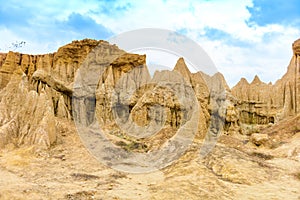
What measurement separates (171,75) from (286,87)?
21778 mm

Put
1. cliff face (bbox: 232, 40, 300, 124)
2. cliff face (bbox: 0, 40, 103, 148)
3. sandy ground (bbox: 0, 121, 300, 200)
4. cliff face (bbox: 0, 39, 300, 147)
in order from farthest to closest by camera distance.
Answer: cliff face (bbox: 232, 40, 300, 124)
cliff face (bbox: 0, 39, 300, 147)
cliff face (bbox: 0, 40, 103, 148)
sandy ground (bbox: 0, 121, 300, 200)

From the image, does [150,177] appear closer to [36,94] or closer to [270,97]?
[36,94]

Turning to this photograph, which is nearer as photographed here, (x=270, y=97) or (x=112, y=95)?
(x=112, y=95)

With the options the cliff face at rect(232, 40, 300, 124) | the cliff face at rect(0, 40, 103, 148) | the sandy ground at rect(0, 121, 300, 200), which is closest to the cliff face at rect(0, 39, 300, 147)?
the cliff face at rect(0, 40, 103, 148)

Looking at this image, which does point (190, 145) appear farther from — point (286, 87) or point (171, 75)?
point (286, 87)

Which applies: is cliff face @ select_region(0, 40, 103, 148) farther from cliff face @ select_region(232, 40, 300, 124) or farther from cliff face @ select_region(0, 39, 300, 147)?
cliff face @ select_region(232, 40, 300, 124)

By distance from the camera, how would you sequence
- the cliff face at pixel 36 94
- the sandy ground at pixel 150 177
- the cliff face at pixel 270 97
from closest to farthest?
the sandy ground at pixel 150 177
the cliff face at pixel 36 94
the cliff face at pixel 270 97

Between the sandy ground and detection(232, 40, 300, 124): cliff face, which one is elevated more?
detection(232, 40, 300, 124): cliff face

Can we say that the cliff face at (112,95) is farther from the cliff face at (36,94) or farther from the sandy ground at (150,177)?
the sandy ground at (150,177)

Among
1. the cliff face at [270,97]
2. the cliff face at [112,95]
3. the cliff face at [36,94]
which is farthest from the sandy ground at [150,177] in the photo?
the cliff face at [270,97]

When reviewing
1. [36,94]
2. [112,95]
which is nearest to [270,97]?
[112,95]

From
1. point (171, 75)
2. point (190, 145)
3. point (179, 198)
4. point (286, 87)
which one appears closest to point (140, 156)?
point (190, 145)

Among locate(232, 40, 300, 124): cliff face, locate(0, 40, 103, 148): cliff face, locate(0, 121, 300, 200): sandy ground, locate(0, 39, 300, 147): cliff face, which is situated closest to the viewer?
locate(0, 121, 300, 200): sandy ground

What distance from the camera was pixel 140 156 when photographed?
70.3 ft
